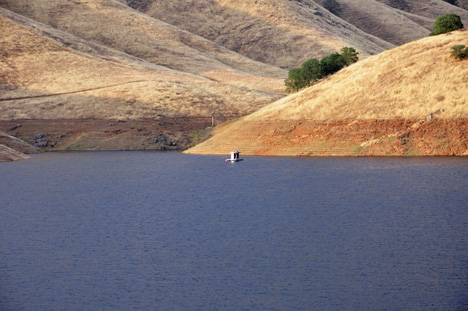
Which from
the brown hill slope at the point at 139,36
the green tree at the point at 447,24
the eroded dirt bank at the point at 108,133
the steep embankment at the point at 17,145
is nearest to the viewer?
the steep embankment at the point at 17,145

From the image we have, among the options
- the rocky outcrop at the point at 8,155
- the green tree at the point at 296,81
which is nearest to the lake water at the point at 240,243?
the rocky outcrop at the point at 8,155

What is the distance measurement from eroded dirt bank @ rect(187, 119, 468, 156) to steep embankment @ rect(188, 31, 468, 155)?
0.11 metres

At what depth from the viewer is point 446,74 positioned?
75.2 metres

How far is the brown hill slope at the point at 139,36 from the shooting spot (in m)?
164

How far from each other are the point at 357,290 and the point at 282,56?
178m

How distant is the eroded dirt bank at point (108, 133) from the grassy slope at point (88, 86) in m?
3.01

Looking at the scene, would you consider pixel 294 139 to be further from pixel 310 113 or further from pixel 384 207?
pixel 384 207

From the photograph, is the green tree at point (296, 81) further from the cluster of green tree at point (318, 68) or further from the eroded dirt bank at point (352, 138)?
the eroded dirt bank at point (352, 138)

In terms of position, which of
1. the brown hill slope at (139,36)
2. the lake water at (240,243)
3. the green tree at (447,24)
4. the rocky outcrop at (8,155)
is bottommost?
the lake water at (240,243)

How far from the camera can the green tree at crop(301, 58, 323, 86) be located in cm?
9944

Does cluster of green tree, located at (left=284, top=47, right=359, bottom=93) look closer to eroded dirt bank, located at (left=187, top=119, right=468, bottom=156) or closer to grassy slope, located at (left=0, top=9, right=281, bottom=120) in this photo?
grassy slope, located at (left=0, top=9, right=281, bottom=120)

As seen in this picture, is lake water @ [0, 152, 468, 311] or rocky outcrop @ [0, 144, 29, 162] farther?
rocky outcrop @ [0, 144, 29, 162]

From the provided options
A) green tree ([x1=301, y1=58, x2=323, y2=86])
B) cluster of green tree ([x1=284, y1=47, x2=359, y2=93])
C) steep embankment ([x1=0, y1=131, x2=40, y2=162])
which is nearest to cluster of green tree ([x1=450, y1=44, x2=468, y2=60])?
cluster of green tree ([x1=284, y1=47, x2=359, y2=93])

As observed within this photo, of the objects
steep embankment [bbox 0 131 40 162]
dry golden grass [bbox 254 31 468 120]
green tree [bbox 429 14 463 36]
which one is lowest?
steep embankment [bbox 0 131 40 162]
